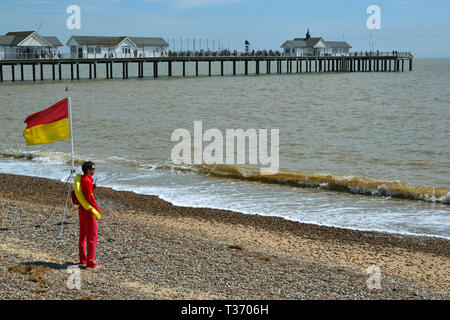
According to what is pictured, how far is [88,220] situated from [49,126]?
8.61 ft

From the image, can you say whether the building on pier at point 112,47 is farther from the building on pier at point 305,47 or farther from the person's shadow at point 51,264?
the person's shadow at point 51,264

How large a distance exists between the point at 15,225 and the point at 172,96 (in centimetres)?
4351

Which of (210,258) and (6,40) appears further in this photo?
(6,40)

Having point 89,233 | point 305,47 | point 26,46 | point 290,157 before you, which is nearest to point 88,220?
point 89,233

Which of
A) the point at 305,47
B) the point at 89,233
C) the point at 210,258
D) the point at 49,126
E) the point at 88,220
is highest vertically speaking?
the point at 305,47

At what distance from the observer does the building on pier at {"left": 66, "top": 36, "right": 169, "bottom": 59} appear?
69875 mm

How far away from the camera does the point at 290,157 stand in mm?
21156

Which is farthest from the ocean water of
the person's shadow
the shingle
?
the shingle

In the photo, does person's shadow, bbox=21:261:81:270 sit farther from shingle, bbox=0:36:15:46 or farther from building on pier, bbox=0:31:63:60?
shingle, bbox=0:36:15:46

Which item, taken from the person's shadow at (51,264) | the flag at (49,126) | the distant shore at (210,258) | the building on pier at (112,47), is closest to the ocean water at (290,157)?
the distant shore at (210,258)

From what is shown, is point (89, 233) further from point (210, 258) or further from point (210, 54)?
point (210, 54)

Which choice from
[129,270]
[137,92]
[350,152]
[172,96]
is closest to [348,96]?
[172,96]

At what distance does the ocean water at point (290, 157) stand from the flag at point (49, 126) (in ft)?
14.0

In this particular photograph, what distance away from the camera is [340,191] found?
1531 cm
